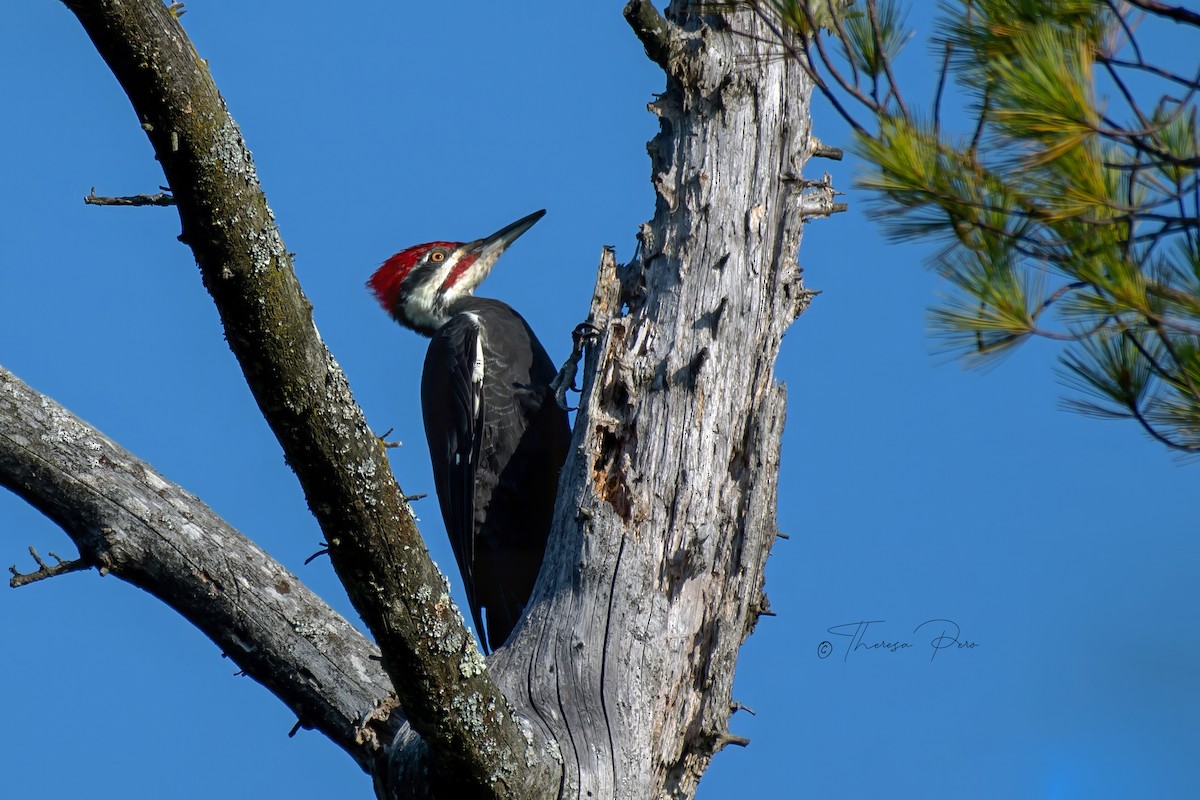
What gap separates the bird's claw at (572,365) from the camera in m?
4.07

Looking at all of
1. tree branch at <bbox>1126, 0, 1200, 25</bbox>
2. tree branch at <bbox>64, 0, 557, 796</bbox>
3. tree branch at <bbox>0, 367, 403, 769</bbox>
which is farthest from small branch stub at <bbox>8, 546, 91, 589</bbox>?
tree branch at <bbox>1126, 0, 1200, 25</bbox>

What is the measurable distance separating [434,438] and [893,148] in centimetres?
321

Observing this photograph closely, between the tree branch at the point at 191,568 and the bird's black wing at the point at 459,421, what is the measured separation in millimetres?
1508

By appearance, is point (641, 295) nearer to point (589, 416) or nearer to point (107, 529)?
point (589, 416)

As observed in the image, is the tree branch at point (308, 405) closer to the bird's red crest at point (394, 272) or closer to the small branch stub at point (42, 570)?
the small branch stub at point (42, 570)

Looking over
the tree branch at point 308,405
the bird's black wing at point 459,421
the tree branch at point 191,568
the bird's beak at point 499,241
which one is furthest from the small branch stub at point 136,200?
the bird's beak at point 499,241

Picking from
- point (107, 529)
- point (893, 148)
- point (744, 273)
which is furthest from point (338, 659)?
point (893, 148)

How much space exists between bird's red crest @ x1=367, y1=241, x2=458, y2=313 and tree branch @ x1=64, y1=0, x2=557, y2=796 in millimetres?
3697

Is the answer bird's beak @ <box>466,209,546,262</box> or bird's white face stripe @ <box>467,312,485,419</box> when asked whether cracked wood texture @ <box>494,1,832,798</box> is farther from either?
bird's beak @ <box>466,209,546,262</box>

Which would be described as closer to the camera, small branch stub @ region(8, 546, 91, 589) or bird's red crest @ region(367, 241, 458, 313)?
small branch stub @ region(8, 546, 91, 589)

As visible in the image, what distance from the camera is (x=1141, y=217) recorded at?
2209 mm

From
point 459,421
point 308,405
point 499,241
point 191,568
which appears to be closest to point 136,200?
point 308,405

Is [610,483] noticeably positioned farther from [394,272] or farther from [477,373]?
[394,272]

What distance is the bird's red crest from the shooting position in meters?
5.93
